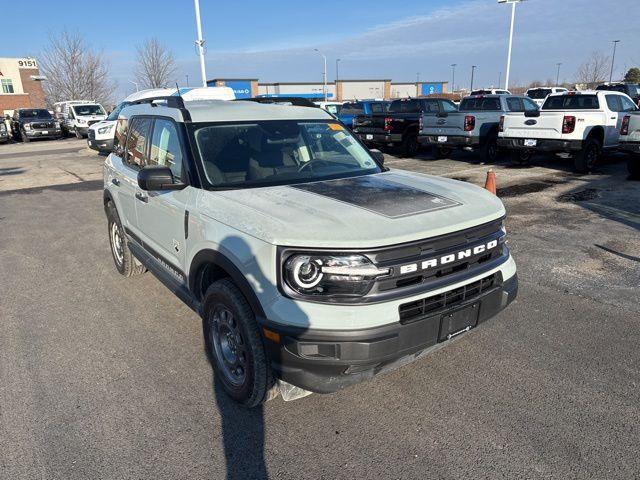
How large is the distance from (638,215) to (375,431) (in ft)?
23.6

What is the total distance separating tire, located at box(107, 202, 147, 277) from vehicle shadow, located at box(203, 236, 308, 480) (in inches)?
106

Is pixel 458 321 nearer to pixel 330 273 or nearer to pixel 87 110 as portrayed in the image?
pixel 330 273

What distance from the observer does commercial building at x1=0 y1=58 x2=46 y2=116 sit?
5997 centimetres

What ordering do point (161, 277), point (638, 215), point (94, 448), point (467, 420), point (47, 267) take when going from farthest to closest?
point (638, 215) < point (47, 267) < point (161, 277) < point (467, 420) < point (94, 448)

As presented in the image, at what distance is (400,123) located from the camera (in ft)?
53.4

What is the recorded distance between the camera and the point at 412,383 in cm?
340

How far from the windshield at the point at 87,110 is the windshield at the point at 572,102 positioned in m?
25.0

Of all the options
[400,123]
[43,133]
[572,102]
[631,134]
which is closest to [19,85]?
[43,133]

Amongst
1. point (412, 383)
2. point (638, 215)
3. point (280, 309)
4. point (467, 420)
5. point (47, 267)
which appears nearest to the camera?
point (280, 309)

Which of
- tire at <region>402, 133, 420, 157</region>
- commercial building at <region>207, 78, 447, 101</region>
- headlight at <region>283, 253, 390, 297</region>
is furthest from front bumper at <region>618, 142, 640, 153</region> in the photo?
commercial building at <region>207, 78, 447, 101</region>

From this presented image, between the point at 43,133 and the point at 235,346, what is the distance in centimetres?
3197

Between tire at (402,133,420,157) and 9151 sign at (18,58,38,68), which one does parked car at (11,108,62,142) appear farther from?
9151 sign at (18,58,38,68)

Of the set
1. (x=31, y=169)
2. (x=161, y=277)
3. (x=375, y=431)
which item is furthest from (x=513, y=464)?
(x=31, y=169)

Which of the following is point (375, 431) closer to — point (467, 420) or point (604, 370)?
point (467, 420)
